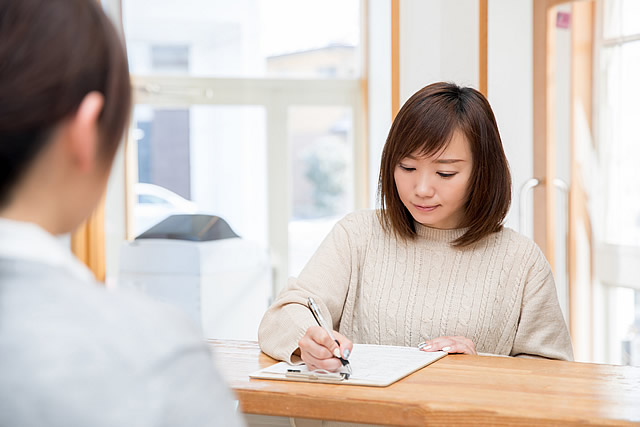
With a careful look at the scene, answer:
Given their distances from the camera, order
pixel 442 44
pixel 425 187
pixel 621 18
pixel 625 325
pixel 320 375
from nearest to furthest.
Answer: pixel 320 375, pixel 425 187, pixel 442 44, pixel 621 18, pixel 625 325

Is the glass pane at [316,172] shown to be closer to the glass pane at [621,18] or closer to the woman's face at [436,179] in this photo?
the glass pane at [621,18]

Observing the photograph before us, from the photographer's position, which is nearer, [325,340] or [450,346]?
[325,340]

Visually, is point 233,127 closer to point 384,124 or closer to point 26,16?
point 384,124

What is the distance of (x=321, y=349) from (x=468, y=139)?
62cm

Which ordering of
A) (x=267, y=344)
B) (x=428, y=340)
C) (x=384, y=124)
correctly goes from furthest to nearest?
1. (x=384, y=124)
2. (x=428, y=340)
3. (x=267, y=344)

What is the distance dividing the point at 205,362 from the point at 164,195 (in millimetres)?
3028

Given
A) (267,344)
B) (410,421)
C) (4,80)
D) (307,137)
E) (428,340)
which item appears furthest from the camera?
(307,137)

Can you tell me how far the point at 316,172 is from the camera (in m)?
3.41

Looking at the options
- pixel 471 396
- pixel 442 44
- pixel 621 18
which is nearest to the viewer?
pixel 471 396

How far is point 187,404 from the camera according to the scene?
53 cm

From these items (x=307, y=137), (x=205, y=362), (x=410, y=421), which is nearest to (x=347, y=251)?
(x=410, y=421)

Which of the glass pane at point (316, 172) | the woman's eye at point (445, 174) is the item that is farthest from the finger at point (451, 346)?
the glass pane at point (316, 172)

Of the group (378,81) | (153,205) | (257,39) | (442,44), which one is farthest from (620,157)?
(153,205)

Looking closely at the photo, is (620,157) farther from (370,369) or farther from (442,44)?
(370,369)
